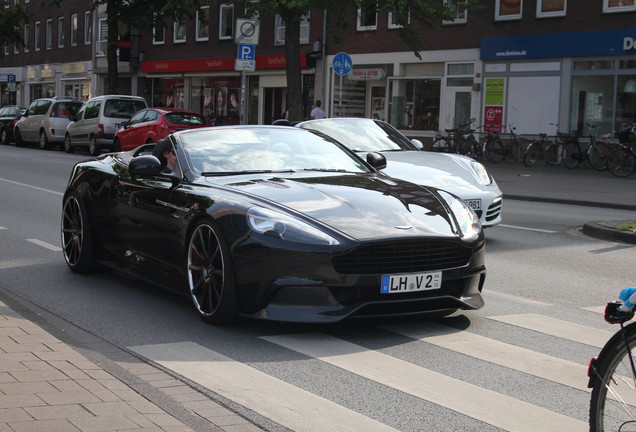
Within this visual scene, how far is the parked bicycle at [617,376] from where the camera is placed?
124 inches

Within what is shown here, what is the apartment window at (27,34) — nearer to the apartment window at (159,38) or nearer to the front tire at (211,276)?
the apartment window at (159,38)

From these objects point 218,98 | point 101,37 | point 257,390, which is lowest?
point 257,390

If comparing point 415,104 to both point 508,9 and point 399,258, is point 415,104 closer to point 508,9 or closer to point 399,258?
point 508,9

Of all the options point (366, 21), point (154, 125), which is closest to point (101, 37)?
point (366, 21)

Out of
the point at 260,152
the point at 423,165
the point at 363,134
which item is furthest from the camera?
the point at 363,134

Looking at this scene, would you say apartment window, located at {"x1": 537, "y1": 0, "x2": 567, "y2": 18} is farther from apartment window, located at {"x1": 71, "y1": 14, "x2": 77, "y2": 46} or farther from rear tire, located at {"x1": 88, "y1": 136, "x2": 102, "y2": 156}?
apartment window, located at {"x1": 71, "y1": 14, "x2": 77, "y2": 46}

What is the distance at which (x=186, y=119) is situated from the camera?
25.9 meters

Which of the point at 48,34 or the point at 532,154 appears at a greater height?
the point at 48,34

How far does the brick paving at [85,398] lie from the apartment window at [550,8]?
26.0m

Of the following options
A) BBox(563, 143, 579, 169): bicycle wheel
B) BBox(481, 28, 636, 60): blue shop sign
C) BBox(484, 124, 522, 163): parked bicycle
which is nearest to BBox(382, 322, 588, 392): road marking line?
BBox(563, 143, 579, 169): bicycle wheel

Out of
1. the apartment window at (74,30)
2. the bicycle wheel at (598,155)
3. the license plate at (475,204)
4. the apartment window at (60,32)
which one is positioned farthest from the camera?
the apartment window at (60,32)

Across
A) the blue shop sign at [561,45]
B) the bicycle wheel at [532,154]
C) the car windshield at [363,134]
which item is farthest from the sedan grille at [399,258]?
the blue shop sign at [561,45]

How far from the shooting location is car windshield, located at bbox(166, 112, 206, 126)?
83.1 feet

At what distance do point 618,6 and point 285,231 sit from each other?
23.8 metres
